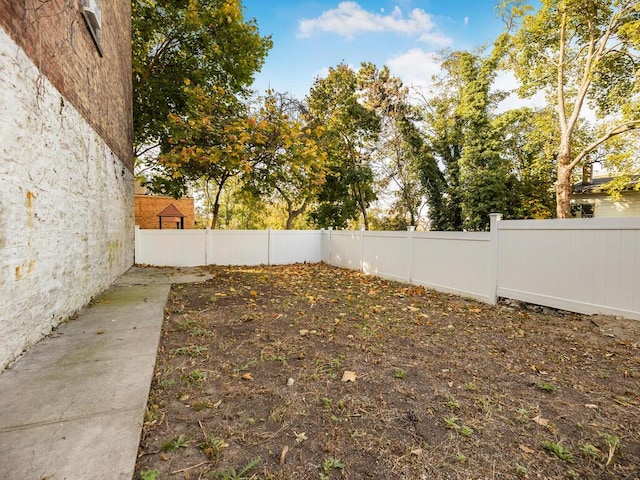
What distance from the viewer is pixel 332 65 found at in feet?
47.3

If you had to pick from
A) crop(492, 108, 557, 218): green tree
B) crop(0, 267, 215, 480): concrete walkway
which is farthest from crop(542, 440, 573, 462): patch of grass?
crop(492, 108, 557, 218): green tree

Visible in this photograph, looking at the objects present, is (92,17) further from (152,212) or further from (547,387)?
(152,212)

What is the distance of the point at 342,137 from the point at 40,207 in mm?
12966

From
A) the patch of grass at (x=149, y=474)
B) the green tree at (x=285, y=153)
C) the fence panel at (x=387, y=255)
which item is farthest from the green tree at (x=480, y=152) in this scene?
the patch of grass at (x=149, y=474)

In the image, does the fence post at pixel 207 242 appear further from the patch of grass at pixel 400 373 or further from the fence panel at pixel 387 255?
the patch of grass at pixel 400 373

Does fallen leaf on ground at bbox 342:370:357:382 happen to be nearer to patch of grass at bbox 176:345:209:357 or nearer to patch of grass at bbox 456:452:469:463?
patch of grass at bbox 456:452:469:463

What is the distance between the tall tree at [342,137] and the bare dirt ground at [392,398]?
10.7 m

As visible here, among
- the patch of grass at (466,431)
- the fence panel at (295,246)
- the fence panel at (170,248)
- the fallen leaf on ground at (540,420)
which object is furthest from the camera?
the fence panel at (295,246)

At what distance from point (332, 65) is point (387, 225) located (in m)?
9.60

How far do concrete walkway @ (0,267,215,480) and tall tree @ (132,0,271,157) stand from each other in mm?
8805

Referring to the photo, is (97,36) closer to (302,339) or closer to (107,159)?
(107,159)

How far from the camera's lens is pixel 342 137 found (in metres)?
14.5

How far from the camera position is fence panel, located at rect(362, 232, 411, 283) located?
687 cm

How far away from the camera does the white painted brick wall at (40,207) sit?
8.00ft
